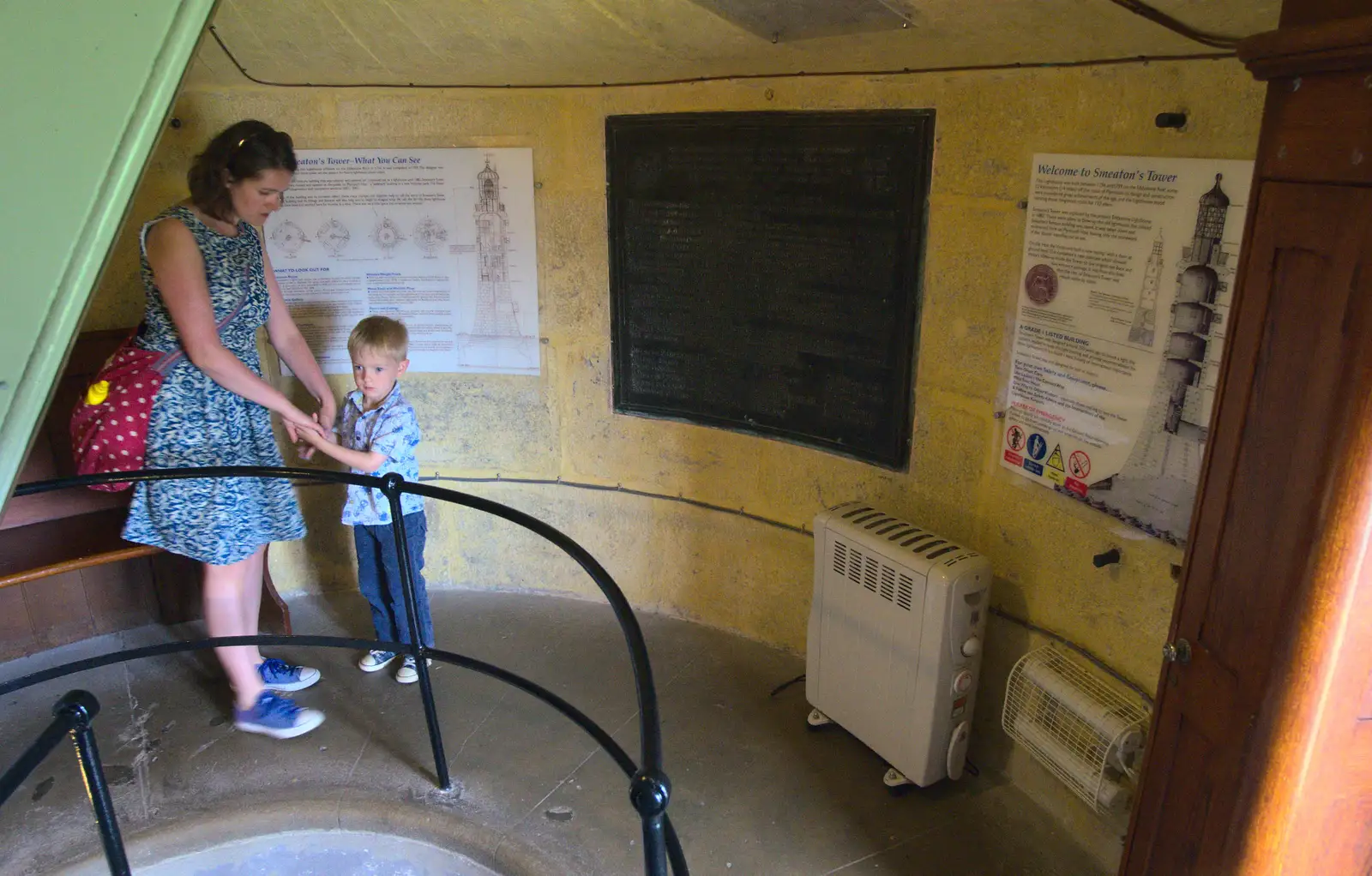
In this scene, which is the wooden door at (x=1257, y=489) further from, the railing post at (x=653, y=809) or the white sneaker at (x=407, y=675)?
the white sneaker at (x=407, y=675)

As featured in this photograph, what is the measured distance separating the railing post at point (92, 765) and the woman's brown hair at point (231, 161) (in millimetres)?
1427

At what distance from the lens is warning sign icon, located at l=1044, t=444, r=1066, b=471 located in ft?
8.04

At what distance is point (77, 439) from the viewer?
2.68 meters

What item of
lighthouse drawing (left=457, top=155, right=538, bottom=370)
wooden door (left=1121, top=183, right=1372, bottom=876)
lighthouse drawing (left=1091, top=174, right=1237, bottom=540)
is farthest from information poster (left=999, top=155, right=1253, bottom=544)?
lighthouse drawing (left=457, top=155, right=538, bottom=370)

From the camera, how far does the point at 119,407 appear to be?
2.63m

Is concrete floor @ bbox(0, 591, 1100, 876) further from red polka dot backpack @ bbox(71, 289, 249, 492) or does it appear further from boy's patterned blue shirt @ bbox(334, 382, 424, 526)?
red polka dot backpack @ bbox(71, 289, 249, 492)

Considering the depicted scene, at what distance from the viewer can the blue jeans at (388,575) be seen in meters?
3.18

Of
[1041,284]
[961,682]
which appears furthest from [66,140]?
[961,682]

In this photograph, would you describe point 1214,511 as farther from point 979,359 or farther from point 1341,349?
point 979,359

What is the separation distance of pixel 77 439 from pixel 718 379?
6.66ft

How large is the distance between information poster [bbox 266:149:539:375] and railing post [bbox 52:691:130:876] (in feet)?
7.17

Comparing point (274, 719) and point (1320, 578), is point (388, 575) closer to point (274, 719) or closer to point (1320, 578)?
point (274, 719)

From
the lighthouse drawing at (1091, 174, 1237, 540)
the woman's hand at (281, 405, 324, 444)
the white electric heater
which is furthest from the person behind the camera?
the woman's hand at (281, 405, 324, 444)

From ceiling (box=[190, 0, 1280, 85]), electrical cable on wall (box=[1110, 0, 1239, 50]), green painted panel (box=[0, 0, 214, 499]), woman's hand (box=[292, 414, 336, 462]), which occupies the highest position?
ceiling (box=[190, 0, 1280, 85])
